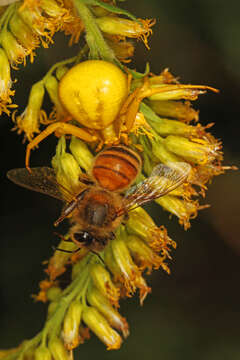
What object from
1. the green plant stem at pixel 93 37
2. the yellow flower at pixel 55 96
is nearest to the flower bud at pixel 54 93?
the yellow flower at pixel 55 96

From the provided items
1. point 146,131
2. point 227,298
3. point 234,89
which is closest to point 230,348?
point 227,298

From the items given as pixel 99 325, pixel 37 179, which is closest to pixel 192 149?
pixel 37 179

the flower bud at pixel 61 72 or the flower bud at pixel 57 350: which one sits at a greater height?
the flower bud at pixel 61 72

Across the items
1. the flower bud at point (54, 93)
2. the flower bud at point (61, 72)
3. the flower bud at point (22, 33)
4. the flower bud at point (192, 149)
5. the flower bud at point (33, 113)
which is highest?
the flower bud at point (22, 33)

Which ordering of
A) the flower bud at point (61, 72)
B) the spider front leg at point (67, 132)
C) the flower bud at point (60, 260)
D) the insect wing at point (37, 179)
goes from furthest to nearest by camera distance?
the flower bud at point (60, 260)
the flower bud at point (61, 72)
the insect wing at point (37, 179)
the spider front leg at point (67, 132)

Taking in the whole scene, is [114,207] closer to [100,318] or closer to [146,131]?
[146,131]

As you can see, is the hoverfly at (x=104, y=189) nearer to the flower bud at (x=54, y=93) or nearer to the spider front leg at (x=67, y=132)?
the spider front leg at (x=67, y=132)

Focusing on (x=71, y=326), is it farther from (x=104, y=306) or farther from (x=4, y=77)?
(x=4, y=77)
